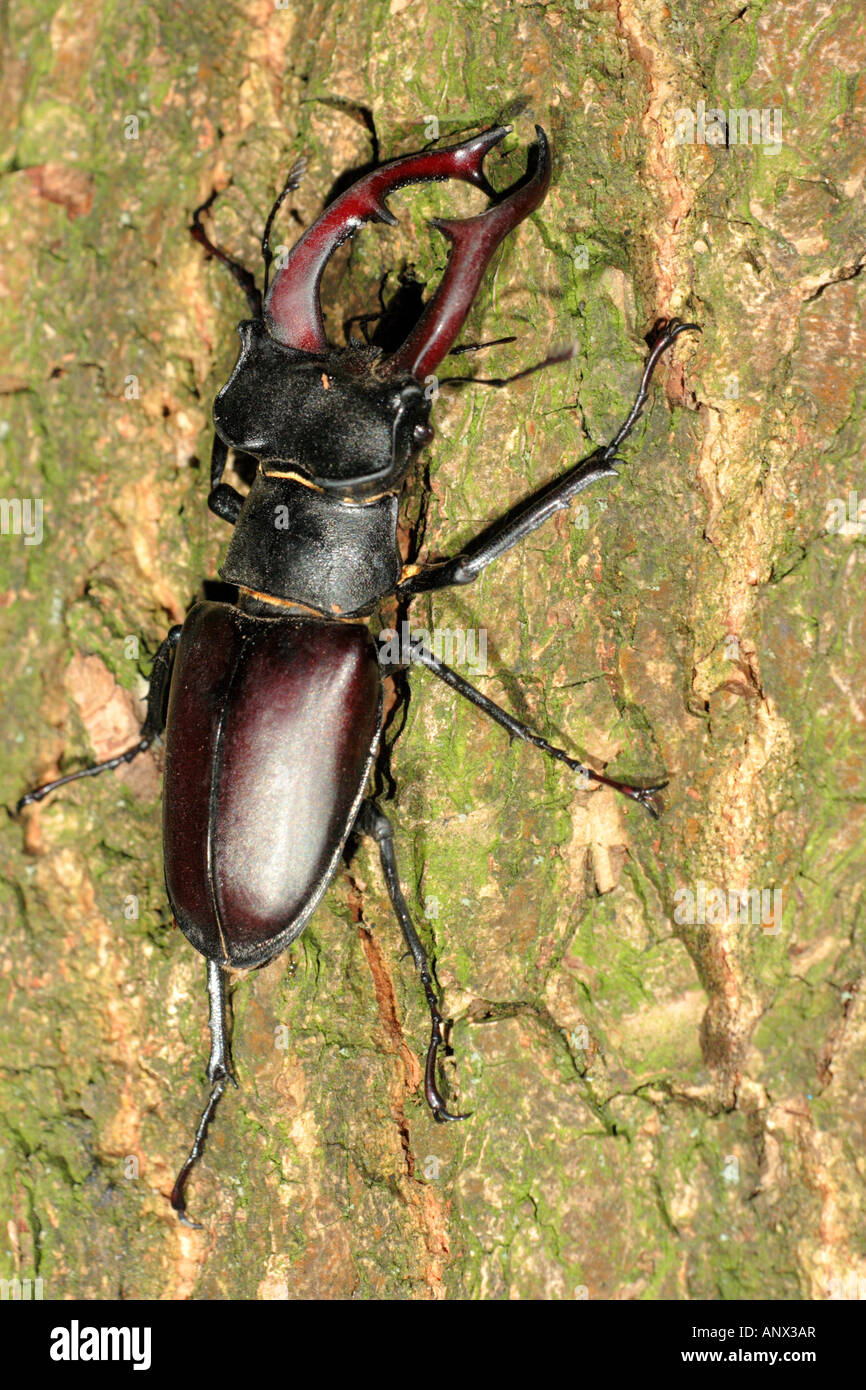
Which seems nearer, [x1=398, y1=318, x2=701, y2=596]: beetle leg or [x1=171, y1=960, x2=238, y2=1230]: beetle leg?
[x1=398, y1=318, x2=701, y2=596]: beetle leg

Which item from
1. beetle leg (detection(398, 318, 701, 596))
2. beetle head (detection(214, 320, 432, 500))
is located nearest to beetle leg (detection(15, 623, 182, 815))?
beetle head (detection(214, 320, 432, 500))

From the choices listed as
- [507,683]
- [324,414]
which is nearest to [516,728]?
[507,683]

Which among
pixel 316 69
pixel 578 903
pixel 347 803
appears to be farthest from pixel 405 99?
pixel 578 903

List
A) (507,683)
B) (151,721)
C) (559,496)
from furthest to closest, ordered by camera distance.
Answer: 1. (151,721)
2. (507,683)
3. (559,496)

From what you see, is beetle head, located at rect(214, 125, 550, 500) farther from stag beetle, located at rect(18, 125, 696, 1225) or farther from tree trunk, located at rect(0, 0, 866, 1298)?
tree trunk, located at rect(0, 0, 866, 1298)

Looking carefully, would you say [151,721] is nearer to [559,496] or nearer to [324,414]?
[324,414]

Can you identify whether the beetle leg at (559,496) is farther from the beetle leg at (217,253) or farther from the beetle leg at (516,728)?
the beetle leg at (217,253)
